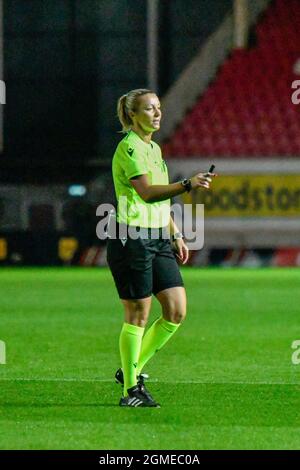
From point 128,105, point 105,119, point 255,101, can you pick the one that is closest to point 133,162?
point 128,105

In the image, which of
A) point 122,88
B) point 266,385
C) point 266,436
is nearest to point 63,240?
point 122,88

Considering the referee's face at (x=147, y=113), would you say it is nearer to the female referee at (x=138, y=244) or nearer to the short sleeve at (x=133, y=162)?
the female referee at (x=138, y=244)

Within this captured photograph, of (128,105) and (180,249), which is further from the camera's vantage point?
(180,249)

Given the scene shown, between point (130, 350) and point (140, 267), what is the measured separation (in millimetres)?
500

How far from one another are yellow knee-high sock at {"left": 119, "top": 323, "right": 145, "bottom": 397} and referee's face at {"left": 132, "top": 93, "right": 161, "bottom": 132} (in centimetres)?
118

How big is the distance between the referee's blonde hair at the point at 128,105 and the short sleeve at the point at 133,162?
192 millimetres

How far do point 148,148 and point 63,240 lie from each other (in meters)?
17.8

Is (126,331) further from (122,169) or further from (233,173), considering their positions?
(233,173)

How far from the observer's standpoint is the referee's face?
24.5 ft

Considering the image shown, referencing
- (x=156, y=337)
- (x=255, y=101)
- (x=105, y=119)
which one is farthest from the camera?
(x=255, y=101)

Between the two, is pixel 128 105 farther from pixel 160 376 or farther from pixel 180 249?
pixel 160 376

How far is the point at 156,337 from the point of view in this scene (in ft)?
25.6

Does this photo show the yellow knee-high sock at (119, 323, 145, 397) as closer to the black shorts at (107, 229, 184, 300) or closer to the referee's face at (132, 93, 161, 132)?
the black shorts at (107, 229, 184, 300)

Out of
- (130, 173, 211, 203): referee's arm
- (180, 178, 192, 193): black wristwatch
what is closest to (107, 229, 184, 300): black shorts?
(130, 173, 211, 203): referee's arm
